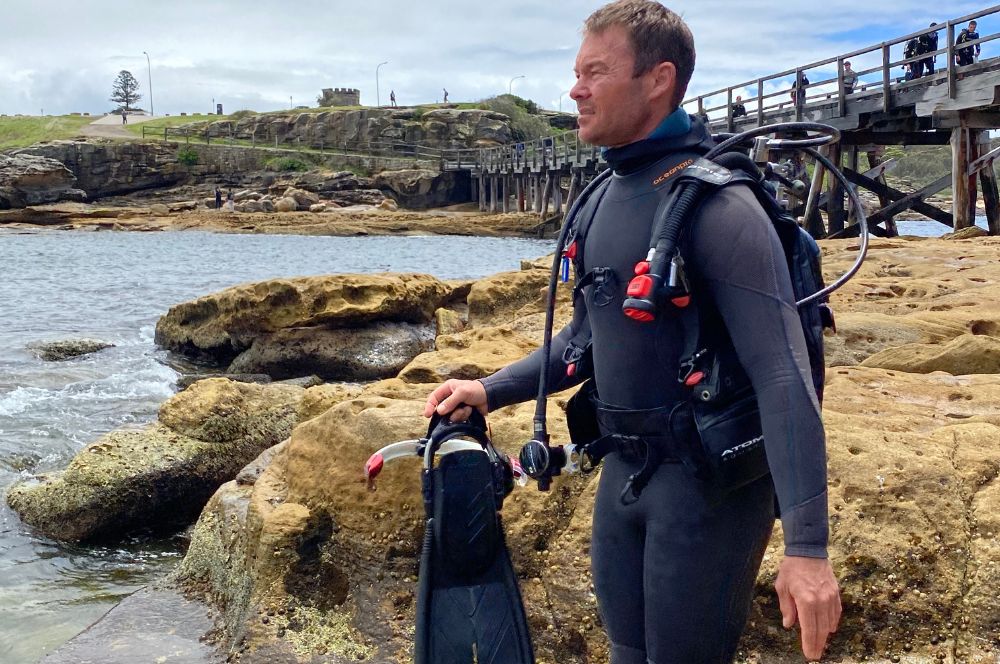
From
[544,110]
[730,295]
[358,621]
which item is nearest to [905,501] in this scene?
[730,295]

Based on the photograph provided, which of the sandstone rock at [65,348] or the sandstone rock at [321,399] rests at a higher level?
the sandstone rock at [321,399]

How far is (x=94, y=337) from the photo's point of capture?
15219mm

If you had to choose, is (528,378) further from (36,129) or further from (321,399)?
(36,129)

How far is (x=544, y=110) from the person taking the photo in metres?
80.4

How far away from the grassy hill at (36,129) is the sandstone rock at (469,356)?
64751 millimetres

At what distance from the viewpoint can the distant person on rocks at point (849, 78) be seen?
17756 mm

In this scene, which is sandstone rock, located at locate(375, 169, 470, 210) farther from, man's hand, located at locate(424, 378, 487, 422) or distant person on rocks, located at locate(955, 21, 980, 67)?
man's hand, located at locate(424, 378, 487, 422)

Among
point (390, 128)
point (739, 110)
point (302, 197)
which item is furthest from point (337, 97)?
point (739, 110)

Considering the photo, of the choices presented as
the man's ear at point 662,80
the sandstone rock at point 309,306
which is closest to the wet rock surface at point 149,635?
the man's ear at point 662,80

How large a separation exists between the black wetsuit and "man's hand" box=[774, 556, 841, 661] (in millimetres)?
27

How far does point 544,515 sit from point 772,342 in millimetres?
2060

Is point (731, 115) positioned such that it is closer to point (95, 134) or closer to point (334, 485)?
point (334, 485)

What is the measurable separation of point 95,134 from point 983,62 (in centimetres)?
6144

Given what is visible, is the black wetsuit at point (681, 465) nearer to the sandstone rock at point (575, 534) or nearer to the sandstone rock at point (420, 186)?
the sandstone rock at point (575, 534)
